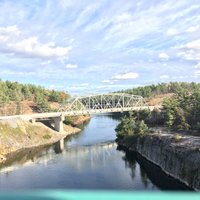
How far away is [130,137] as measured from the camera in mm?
54656

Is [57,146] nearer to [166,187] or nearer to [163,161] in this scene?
[163,161]

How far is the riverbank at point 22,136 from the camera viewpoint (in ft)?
182

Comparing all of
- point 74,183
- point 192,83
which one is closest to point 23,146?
point 74,183

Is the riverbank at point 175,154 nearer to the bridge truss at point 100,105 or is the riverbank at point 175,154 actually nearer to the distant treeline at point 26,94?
the bridge truss at point 100,105

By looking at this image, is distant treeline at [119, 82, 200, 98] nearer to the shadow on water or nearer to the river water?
the river water

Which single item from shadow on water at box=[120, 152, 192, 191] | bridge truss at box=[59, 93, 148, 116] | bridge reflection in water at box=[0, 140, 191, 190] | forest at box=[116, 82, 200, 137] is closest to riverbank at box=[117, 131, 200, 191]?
shadow on water at box=[120, 152, 192, 191]

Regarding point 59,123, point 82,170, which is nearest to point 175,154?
point 82,170

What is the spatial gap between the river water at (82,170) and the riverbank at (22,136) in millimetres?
2754

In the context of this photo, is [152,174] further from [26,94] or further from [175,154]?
Answer: [26,94]

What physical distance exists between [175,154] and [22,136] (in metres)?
32.5

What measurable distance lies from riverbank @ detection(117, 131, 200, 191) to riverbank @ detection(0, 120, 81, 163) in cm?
1902

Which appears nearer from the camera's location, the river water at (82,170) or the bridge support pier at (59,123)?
the river water at (82,170)

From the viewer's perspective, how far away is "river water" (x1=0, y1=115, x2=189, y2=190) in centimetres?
3400

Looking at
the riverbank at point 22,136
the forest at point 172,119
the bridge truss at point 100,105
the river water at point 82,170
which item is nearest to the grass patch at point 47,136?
the riverbank at point 22,136
